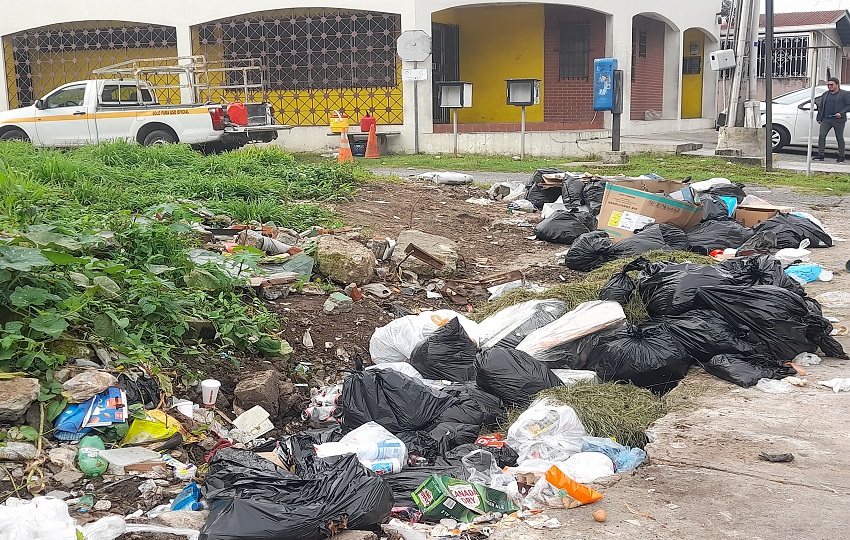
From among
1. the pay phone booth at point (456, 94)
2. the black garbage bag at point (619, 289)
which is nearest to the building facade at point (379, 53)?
the pay phone booth at point (456, 94)

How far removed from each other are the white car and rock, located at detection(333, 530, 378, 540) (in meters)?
16.3

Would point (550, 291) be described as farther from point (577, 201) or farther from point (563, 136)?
point (563, 136)

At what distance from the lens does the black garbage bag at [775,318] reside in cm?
489

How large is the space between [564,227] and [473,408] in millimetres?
4888

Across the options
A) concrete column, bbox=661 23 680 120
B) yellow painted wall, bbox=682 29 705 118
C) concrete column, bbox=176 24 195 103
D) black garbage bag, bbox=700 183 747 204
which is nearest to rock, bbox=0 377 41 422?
black garbage bag, bbox=700 183 747 204

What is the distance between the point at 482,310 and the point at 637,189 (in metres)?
3.29

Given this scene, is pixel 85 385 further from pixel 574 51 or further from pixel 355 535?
pixel 574 51

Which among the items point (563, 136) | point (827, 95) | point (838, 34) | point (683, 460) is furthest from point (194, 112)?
point (838, 34)

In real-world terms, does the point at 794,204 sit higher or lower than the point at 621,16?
lower

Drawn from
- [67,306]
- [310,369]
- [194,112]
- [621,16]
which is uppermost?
[621,16]

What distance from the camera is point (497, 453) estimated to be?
3.91 m

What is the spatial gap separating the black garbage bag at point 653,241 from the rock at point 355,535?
497 centimetres

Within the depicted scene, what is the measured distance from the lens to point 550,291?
618 cm

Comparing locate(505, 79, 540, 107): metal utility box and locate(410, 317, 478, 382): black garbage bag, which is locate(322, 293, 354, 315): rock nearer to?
locate(410, 317, 478, 382): black garbage bag
